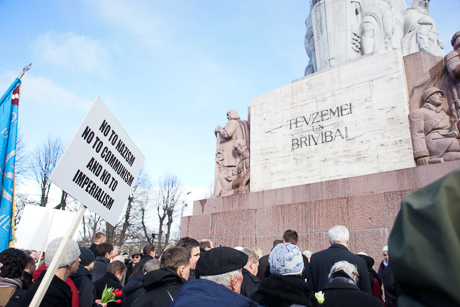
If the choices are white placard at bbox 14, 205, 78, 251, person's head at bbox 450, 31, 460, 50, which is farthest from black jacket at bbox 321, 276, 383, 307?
person's head at bbox 450, 31, 460, 50

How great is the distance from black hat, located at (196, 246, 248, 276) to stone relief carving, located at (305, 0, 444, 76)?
883cm

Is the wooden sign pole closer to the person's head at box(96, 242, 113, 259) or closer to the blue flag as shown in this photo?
the person's head at box(96, 242, 113, 259)

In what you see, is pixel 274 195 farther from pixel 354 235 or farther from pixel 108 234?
pixel 108 234

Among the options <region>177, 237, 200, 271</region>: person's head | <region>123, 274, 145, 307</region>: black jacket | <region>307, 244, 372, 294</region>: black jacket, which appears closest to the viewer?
<region>123, 274, 145, 307</region>: black jacket

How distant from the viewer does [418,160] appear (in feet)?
24.1

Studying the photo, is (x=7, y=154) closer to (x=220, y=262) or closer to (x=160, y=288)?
(x=160, y=288)

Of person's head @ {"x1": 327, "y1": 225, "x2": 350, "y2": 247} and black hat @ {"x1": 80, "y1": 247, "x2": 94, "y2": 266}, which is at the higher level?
person's head @ {"x1": 327, "y1": 225, "x2": 350, "y2": 247}

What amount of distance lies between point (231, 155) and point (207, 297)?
32.0 feet

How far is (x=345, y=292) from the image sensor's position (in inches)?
107

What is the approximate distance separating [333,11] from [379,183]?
18.2 ft

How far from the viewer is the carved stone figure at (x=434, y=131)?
703 cm

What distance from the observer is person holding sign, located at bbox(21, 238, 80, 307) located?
2.62m

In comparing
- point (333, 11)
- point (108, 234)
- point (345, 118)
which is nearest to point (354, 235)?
point (345, 118)

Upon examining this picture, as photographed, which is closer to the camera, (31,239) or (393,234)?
(393,234)
